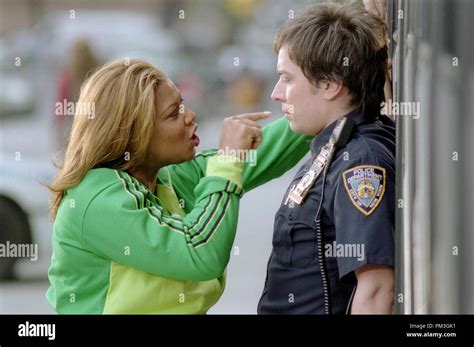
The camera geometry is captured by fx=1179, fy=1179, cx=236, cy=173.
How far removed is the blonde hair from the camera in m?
2.38

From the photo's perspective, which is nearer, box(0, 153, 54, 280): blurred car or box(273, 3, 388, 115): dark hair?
box(273, 3, 388, 115): dark hair

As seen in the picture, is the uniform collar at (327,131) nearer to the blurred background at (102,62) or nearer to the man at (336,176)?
the man at (336,176)

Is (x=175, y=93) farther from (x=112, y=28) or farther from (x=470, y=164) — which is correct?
(x=112, y=28)

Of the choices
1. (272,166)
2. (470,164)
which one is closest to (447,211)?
(470,164)

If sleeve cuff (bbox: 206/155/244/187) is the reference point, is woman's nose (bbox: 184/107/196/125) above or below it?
above

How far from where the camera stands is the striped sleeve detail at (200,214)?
7.48ft

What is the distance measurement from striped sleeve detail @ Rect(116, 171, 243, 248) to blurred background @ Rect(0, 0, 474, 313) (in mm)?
351

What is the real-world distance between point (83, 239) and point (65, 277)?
Result: 111mm

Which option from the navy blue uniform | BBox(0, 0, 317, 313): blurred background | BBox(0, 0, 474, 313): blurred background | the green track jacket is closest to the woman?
the green track jacket

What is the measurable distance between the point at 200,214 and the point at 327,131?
301 mm

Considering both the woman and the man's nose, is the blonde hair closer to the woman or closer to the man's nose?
the woman
